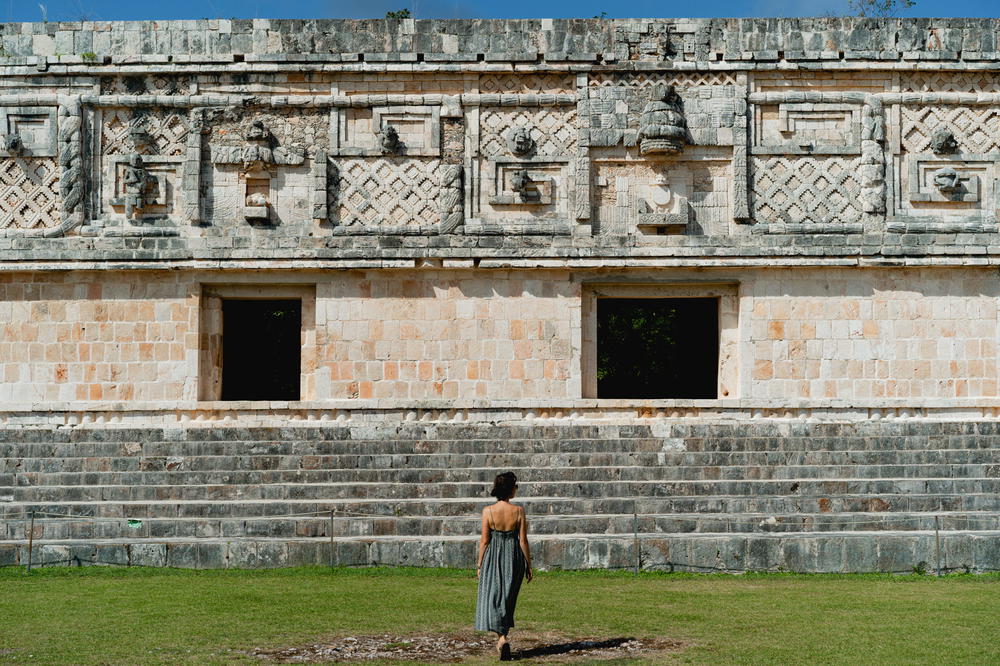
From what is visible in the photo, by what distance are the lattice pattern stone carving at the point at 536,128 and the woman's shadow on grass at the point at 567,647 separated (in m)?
8.73

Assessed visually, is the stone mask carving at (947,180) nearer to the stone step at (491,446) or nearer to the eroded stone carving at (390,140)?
the stone step at (491,446)

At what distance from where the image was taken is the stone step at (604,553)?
10758 millimetres

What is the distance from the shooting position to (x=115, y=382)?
15211 millimetres

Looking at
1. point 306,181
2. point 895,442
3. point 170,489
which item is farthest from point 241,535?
point 895,442

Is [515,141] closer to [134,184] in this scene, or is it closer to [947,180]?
[134,184]

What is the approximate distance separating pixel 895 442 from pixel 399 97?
23.1 feet

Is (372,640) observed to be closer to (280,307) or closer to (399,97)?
(399,97)

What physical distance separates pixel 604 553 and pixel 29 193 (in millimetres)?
8842

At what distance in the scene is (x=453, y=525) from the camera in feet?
38.1

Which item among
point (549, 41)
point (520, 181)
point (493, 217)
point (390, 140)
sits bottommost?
point (493, 217)

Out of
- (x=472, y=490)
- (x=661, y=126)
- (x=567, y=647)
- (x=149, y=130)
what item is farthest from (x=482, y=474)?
(x=149, y=130)

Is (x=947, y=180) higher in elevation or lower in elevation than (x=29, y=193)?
higher

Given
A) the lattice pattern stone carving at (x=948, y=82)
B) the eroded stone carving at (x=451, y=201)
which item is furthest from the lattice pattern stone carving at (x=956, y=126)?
the eroded stone carving at (x=451, y=201)

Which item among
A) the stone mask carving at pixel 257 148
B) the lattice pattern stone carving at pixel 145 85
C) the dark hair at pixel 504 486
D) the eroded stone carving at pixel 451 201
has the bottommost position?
the dark hair at pixel 504 486
